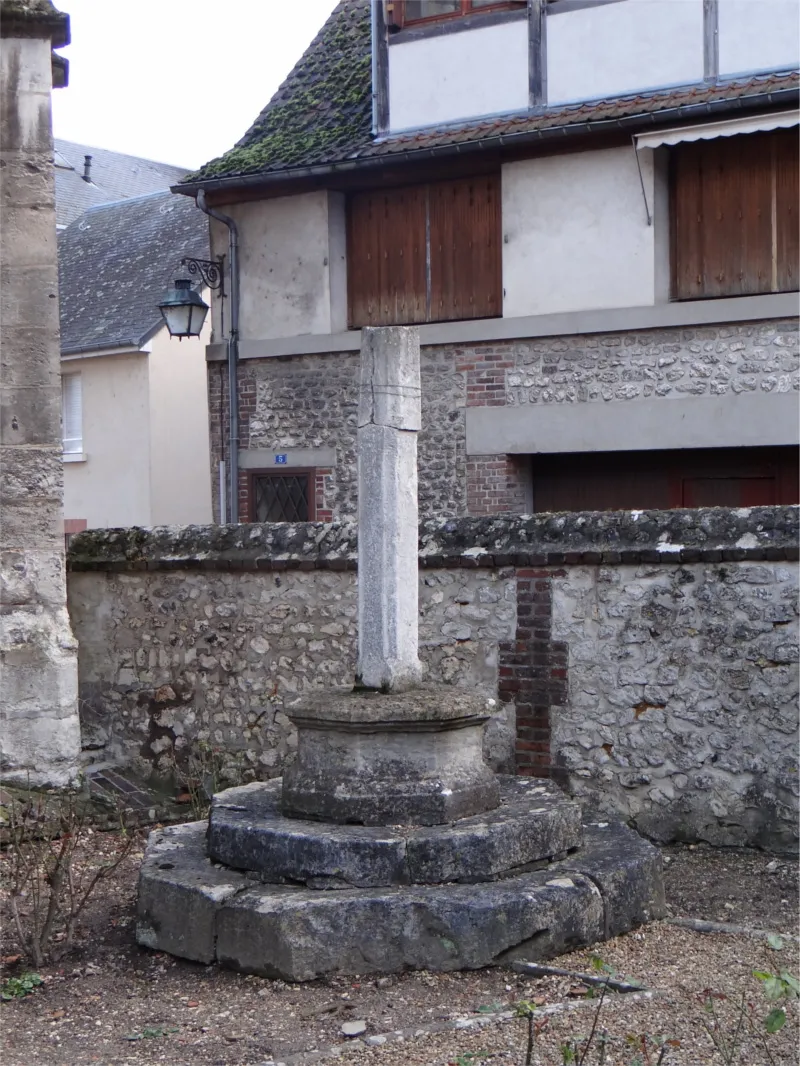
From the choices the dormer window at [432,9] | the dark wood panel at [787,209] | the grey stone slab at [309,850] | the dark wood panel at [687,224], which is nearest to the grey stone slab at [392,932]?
the grey stone slab at [309,850]

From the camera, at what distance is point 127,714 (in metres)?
8.63

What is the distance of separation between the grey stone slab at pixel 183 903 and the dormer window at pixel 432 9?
9.89 m

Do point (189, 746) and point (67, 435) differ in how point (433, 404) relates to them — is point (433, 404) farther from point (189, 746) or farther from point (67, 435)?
point (67, 435)

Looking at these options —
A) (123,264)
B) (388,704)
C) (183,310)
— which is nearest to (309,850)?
(388,704)

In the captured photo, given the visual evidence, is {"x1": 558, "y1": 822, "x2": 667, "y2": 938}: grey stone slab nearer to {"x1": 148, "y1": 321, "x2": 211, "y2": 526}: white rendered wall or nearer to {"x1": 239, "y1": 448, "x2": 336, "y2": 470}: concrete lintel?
{"x1": 239, "y1": 448, "x2": 336, "y2": 470}: concrete lintel

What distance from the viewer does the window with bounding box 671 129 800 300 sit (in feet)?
37.6

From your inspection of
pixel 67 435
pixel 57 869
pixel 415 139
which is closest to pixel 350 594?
pixel 57 869

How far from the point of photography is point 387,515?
18.3 feet

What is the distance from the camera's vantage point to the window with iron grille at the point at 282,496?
1409 cm

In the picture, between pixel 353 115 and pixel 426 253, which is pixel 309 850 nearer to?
pixel 426 253

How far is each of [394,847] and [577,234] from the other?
28.0 feet

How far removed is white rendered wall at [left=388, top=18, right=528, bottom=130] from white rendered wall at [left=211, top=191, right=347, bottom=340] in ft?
4.41

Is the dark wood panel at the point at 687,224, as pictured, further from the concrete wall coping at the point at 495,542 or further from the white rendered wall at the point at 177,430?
the white rendered wall at the point at 177,430

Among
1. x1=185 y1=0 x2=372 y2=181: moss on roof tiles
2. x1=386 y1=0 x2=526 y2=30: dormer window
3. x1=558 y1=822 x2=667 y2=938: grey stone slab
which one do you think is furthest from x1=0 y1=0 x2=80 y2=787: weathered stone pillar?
x1=386 y1=0 x2=526 y2=30: dormer window
